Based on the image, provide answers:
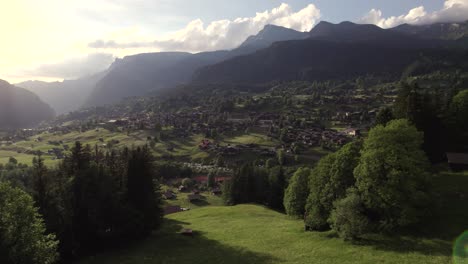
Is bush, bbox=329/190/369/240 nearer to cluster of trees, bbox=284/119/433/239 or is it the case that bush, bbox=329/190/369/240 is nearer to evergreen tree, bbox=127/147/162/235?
cluster of trees, bbox=284/119/433/239

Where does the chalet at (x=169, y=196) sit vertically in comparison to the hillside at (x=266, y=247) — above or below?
below

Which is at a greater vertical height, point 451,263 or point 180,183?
point 451,263

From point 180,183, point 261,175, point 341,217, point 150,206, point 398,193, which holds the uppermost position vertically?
point 398,193

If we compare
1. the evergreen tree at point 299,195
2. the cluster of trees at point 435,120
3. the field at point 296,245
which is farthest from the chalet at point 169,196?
the cluster of trees at point 435,120

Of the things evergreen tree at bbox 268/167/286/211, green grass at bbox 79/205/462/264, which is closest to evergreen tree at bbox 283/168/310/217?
green grass at bbox 79/205/462/264

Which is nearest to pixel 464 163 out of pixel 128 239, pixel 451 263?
pixel 451 263

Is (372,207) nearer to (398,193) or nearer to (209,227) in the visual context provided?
(398,193)

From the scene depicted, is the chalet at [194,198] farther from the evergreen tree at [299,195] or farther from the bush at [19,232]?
the bush at [19,232]
